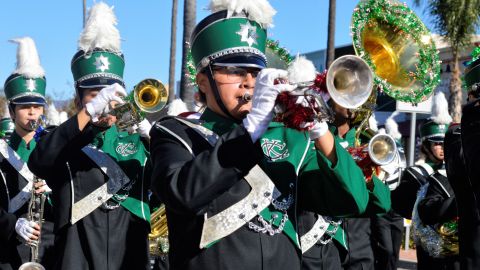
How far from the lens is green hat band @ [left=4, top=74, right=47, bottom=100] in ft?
20.2

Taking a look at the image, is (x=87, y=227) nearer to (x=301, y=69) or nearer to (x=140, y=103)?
(x=140, y=103)

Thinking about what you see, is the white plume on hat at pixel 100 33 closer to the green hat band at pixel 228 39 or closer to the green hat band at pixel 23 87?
the green hat band at pixel 23 87

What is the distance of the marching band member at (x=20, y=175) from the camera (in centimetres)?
575

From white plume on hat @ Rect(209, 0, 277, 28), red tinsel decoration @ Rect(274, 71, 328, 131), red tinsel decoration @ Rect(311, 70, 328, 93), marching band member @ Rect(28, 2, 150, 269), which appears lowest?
marching band member @ Rect(28, 2, 150, 269)

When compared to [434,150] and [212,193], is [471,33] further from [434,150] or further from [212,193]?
[212,193]

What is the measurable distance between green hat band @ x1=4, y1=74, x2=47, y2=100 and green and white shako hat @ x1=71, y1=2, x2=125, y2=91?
90 cm

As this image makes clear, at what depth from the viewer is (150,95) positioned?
16.2ft

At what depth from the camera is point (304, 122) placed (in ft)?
9.39

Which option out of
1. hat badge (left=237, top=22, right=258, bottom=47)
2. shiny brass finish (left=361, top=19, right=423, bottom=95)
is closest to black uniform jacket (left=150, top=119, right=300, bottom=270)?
hat badge (left=237, top=22, right=258, bottom=47)

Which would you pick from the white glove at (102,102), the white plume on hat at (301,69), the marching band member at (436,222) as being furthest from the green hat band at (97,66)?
the marching band member at (436,222)

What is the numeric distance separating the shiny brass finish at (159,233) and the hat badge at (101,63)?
211 centimetres

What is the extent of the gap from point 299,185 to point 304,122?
0.60 m

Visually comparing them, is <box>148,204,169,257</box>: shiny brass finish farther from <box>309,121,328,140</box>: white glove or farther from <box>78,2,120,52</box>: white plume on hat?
<box>309,121,328,140</box>: white glove

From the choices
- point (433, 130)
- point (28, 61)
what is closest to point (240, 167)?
point (28, 61)
